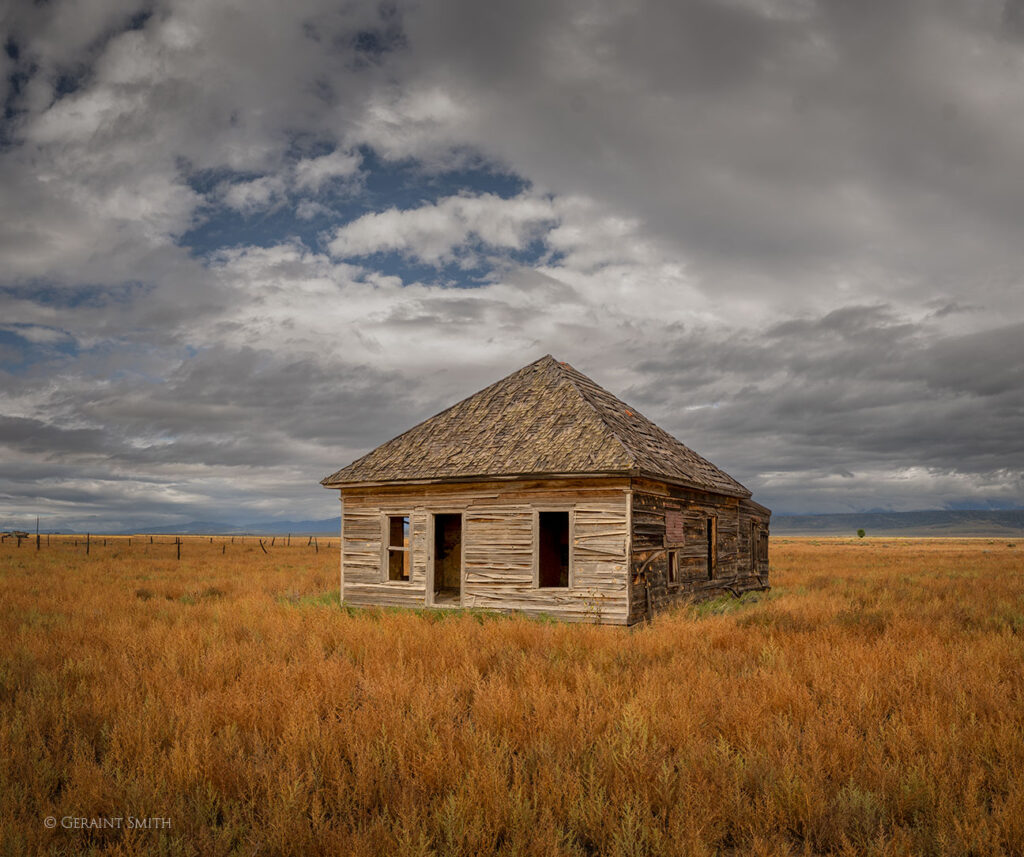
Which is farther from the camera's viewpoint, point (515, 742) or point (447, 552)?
point (447, 552)

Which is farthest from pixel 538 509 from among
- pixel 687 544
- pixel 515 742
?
pixel 515 742

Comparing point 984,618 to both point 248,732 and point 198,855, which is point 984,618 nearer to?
point 248,732

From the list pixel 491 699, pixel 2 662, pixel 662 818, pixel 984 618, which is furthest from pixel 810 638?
pixel 2 662

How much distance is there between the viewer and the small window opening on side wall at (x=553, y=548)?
18.7 metres

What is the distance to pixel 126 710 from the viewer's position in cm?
688

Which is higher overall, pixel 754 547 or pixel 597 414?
pixel 597 414

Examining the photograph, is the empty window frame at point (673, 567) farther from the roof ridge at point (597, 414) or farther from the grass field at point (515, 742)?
the grass field at point (515, 742)

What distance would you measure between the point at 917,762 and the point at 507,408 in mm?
13044

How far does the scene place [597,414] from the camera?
15.5m

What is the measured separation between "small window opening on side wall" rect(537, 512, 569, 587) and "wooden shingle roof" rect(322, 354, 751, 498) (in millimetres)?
3325

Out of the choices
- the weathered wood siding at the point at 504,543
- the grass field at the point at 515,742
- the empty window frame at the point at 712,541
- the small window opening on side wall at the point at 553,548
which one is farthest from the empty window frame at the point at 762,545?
the grass field at the point at 515,742

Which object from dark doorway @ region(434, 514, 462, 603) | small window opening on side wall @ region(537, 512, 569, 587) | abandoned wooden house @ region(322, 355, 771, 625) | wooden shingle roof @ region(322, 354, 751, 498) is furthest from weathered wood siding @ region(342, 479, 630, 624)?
small window opening on side wall @ region(537, 512, 569, 587)

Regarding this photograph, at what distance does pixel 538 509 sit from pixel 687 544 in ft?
15.1

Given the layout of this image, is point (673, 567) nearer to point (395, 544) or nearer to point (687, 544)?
point (687, 544)
